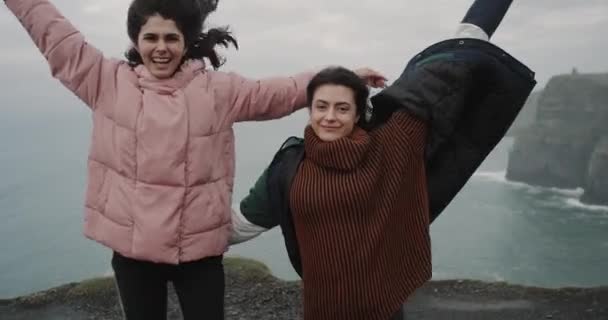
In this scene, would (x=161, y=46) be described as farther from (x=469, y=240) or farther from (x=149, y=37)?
(x=469, y=240)

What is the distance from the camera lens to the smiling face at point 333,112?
2467 mm

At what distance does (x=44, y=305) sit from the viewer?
29.8ft

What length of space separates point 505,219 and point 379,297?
73297 millimetres

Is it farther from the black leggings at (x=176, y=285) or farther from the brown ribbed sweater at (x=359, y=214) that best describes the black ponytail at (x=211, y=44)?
the black leggings at (x=176, y=285)

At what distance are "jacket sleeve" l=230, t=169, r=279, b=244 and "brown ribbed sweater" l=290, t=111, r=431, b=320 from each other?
0.24 m

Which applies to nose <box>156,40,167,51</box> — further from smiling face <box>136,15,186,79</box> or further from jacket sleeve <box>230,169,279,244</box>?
jacket sleeve <box>230,169,279,244</box>

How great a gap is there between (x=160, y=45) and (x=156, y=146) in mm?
506

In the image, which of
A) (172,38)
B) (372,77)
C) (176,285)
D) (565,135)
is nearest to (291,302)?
(176,285)

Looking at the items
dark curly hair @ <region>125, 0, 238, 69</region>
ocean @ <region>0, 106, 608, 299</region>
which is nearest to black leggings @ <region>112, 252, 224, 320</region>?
dark curly hair @ <region>125, 0, 238, 69</region>

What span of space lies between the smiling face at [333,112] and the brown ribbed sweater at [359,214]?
57mm

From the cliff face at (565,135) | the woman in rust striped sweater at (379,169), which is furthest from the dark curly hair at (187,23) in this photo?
the cliff face at (565,135)

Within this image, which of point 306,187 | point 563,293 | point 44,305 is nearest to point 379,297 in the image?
point 306,187

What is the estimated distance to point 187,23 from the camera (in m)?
2.50

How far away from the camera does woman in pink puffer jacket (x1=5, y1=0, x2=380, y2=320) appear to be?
8.05ft
